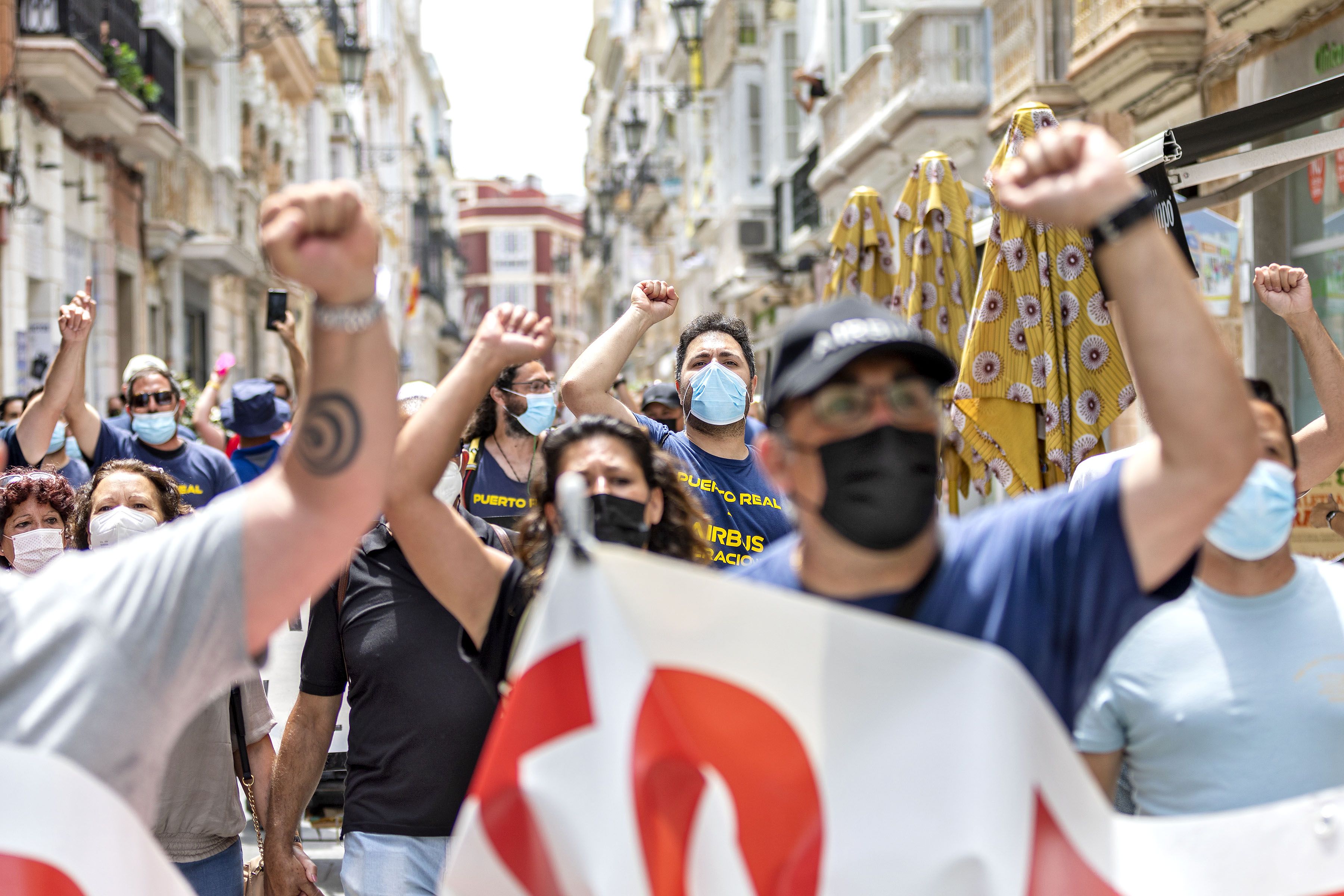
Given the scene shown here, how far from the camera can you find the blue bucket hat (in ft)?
29.3

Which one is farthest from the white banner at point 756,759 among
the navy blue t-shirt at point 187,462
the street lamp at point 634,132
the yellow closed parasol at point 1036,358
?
the street lamp at point 634,132

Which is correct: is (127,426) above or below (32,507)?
above

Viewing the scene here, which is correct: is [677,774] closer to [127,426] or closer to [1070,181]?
[1070,181]

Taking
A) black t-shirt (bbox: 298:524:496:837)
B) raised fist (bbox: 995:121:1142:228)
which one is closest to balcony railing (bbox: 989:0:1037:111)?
black t-shirt (bbox: 298:524:496:837)

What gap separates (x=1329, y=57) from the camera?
9875 millimetres

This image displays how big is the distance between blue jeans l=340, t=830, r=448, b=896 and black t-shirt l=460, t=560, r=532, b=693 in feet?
2.05

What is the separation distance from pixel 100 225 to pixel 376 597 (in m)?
18.3

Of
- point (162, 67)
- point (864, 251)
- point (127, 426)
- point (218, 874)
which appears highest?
point (162, 67)

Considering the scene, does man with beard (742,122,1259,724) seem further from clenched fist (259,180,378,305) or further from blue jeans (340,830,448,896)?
blue jeans (340,830,448,896)

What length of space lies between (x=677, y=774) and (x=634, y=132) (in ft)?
100

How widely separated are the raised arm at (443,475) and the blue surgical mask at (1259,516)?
1373mm

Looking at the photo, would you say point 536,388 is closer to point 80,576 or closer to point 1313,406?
point 80,576

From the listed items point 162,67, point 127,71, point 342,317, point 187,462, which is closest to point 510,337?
point 342,317

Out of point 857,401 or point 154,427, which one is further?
point 154,427
